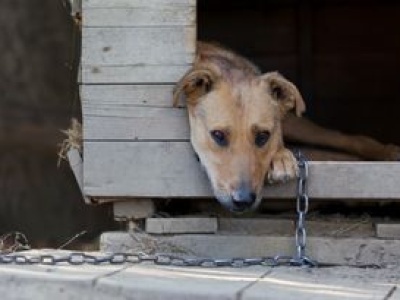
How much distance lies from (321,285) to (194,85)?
1162mm

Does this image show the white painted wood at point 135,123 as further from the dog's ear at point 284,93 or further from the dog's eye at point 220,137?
the dog's ear at point 284,93

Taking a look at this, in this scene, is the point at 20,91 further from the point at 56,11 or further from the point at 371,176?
the point at 371,176

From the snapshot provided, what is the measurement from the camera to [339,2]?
721 centimetres

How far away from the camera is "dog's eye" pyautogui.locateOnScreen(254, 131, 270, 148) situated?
14.5 feet

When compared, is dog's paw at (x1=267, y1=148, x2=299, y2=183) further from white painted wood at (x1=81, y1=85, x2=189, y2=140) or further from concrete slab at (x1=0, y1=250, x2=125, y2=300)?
concrete slab at (x1=0, y1=250, x2=125, y2=300)

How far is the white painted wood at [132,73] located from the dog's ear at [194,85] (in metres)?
0.10

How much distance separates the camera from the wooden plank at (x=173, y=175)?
14.4 ft

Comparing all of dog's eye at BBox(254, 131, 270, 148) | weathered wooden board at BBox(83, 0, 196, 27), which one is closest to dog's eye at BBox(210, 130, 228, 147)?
dog's eye at BBox(254, 131, 270, 148)

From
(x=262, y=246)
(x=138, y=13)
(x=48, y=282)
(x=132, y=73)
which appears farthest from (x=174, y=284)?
(x=138, y=13)

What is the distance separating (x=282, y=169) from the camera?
441 cm

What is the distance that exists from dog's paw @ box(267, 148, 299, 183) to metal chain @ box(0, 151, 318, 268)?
31 millimetres

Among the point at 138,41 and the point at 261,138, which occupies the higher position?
the point at 138,41

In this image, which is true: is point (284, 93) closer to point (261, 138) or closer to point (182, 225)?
point (261, 138)

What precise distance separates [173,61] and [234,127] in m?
0.44
